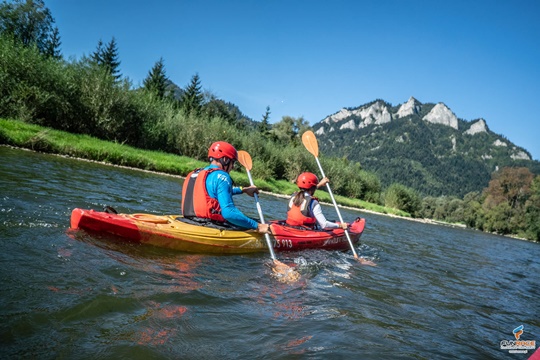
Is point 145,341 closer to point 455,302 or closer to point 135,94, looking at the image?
point 455,302

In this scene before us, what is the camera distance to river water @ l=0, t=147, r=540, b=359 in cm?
234

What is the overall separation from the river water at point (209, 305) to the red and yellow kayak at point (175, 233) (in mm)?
146

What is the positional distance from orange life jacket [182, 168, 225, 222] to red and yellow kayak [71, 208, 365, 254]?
22cm

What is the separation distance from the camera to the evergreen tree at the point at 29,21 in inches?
1841

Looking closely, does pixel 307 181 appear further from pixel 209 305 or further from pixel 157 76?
pixel 157 76

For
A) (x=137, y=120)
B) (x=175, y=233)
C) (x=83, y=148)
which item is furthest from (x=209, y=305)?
(x=137, y=120)

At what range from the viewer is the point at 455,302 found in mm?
5203

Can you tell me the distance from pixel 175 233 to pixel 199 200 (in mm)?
663

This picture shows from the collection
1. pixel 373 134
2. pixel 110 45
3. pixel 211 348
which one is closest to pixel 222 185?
pixel 211 348

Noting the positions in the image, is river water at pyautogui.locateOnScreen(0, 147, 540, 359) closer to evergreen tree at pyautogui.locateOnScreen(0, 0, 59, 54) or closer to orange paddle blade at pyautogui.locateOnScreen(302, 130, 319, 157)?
orange paddle blade at pyautogui.locateOnScreen(302, 130, 319, 157)

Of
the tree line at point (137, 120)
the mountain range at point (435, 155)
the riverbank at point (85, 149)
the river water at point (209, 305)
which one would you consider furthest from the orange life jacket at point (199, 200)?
the mountain range at point (435, 155)

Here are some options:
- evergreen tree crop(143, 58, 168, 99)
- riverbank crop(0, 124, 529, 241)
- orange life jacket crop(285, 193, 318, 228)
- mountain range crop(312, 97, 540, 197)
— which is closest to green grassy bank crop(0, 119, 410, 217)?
riverbank crop(0, 124, 529, 241)

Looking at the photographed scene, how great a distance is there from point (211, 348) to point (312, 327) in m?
1.13

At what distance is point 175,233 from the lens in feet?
16.0
